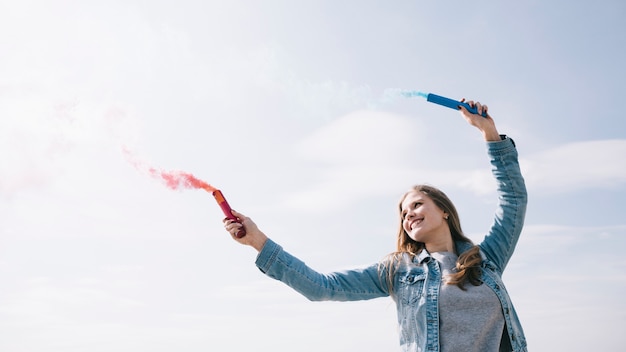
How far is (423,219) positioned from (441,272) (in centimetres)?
62

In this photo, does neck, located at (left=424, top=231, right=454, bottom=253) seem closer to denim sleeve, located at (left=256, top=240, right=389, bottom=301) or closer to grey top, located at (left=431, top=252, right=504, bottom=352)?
grey top, located at (left=431, top=252, right=504, bottom=352)

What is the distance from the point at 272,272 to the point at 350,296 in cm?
83

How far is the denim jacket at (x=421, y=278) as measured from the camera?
17.6 feet

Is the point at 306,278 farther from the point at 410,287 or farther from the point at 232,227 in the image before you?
the point at 410,287

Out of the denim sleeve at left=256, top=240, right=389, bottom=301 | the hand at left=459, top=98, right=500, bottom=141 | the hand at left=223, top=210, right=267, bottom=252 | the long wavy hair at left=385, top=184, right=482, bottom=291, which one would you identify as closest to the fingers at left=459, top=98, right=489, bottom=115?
the hand at left=459, top=98, right=500, bottom=141

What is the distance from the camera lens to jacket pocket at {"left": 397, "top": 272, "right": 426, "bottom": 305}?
553 cm

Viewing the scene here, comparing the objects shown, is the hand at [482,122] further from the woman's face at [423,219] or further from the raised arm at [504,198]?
the woman's face at [423,219]

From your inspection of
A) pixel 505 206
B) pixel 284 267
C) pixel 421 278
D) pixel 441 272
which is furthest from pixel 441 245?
pixel 284 267

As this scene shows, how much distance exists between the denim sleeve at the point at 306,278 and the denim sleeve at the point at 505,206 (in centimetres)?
157

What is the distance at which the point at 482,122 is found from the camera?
6.53 metres

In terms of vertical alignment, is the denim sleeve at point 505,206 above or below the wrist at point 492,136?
below

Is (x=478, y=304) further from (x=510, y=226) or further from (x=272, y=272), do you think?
(x=272, y=272)

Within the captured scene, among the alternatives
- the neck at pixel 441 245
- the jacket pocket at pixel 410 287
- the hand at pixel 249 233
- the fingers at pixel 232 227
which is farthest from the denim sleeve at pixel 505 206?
the fingers at pixel 232 227

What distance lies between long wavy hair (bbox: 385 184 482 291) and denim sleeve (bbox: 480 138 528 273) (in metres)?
0.27
